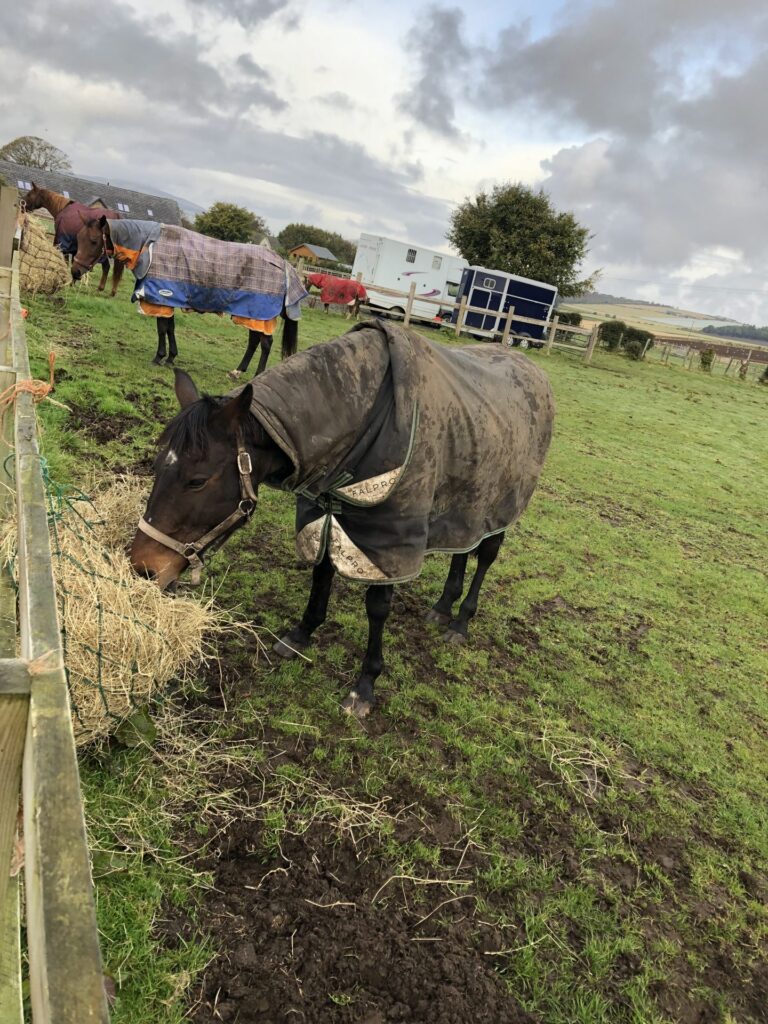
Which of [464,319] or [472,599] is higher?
[464,319]

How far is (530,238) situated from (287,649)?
123 ft

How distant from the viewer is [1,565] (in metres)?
2.47

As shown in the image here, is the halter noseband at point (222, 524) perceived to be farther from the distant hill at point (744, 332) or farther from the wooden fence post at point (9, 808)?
the distant hill at point (744, 332)

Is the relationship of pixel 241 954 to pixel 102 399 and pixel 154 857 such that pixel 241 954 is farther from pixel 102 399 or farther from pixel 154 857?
pixel 102 399

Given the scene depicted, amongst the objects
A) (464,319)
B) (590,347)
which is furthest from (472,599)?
(590,347)

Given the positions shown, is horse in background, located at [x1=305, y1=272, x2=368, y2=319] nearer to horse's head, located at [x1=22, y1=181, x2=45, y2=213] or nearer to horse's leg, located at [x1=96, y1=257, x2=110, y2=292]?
horse's head, located at [x1=22, y1=181, x2=45, y2=213]

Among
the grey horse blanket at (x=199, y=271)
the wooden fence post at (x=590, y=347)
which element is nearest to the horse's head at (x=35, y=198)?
the grey horse blanket at (x=199, y=271)

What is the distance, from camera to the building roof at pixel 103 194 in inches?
2534

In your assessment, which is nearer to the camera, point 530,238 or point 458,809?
point 458,809

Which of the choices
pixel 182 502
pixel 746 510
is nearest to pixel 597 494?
pixel 746 510

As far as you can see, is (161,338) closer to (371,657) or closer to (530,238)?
(371,657)

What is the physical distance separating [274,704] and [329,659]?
555 millimetres

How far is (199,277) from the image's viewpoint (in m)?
7.98

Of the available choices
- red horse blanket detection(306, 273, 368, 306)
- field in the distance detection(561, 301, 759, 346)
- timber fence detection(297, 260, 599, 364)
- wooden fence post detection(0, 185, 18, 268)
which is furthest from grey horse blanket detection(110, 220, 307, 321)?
field in the distance detection(561, 301, 759, 346)
